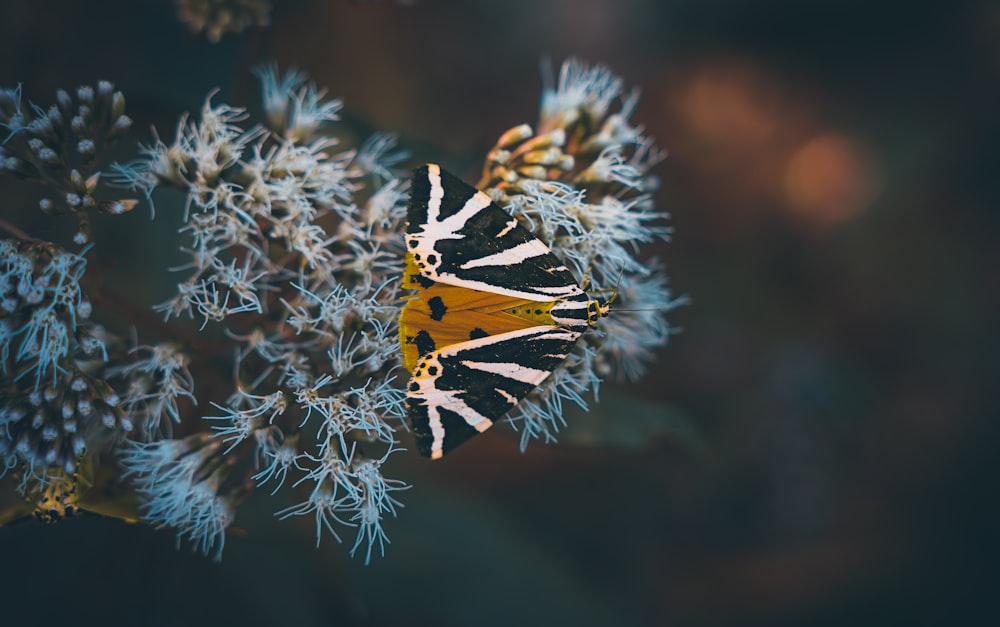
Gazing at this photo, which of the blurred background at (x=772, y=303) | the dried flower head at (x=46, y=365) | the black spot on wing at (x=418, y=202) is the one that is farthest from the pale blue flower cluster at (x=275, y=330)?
A: the blurred background at (x=772, y=303)

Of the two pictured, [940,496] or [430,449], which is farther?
[940,496]

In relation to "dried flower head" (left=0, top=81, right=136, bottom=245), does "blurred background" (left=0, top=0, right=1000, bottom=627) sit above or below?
above

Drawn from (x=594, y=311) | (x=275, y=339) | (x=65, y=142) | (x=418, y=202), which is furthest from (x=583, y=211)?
(x=65, y=142)

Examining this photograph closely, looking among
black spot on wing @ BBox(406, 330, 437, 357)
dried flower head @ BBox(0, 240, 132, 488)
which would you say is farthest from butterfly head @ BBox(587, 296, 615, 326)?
dried flower head @ BBox(0, 240, 132, 488)

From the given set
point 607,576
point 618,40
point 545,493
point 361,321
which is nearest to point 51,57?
point 361,321

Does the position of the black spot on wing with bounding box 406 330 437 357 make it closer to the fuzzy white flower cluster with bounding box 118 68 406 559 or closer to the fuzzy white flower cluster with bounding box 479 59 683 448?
the fuzzy white flower cluster with bounding box 118 68 406 559

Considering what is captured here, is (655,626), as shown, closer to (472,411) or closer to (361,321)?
(472,411)
